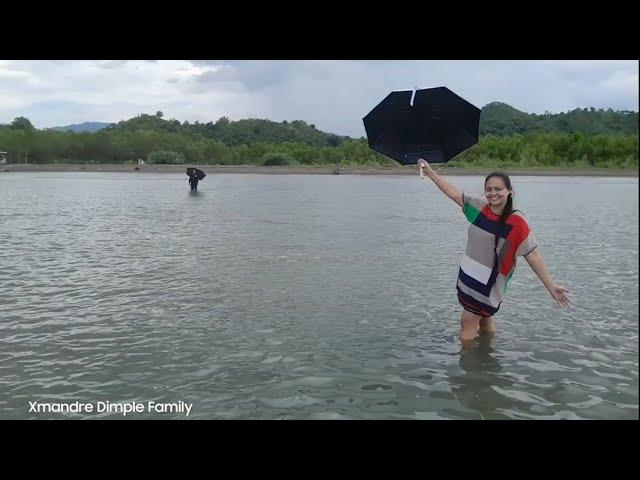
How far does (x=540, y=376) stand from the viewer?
19.7 ft

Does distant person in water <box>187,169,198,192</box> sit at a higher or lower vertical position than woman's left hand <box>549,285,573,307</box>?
higher

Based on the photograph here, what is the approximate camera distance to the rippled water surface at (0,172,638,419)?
548cm

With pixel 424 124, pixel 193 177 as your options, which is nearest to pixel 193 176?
pixel 193 177

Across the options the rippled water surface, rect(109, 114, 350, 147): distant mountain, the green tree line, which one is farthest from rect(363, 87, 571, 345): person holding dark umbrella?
rect(109, 114, 350, 147): distant mountain

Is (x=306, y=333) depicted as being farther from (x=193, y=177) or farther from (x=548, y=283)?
(x=193, y=177)

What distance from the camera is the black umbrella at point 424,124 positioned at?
648 cm

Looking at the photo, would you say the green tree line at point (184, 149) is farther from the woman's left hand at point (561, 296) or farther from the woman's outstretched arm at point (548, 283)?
the woman's left hand at point (561, 296)

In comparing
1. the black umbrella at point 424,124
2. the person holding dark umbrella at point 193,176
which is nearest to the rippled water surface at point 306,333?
the black umbrella at point 424,124

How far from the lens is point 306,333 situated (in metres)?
7.57

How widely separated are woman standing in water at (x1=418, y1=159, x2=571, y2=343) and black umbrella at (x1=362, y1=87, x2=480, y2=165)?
1.22 feet

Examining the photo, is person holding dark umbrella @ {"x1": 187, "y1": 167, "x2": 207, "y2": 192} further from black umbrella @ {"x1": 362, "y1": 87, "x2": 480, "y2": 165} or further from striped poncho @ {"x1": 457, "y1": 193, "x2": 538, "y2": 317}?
striped poncho @ {"x1": 457, "y1": 193, "x2": 538, "y2": 317}

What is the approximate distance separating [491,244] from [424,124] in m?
1.64

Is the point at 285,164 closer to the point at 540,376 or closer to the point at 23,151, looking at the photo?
the point at 23,151

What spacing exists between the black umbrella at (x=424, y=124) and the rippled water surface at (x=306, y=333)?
6.21 ft
